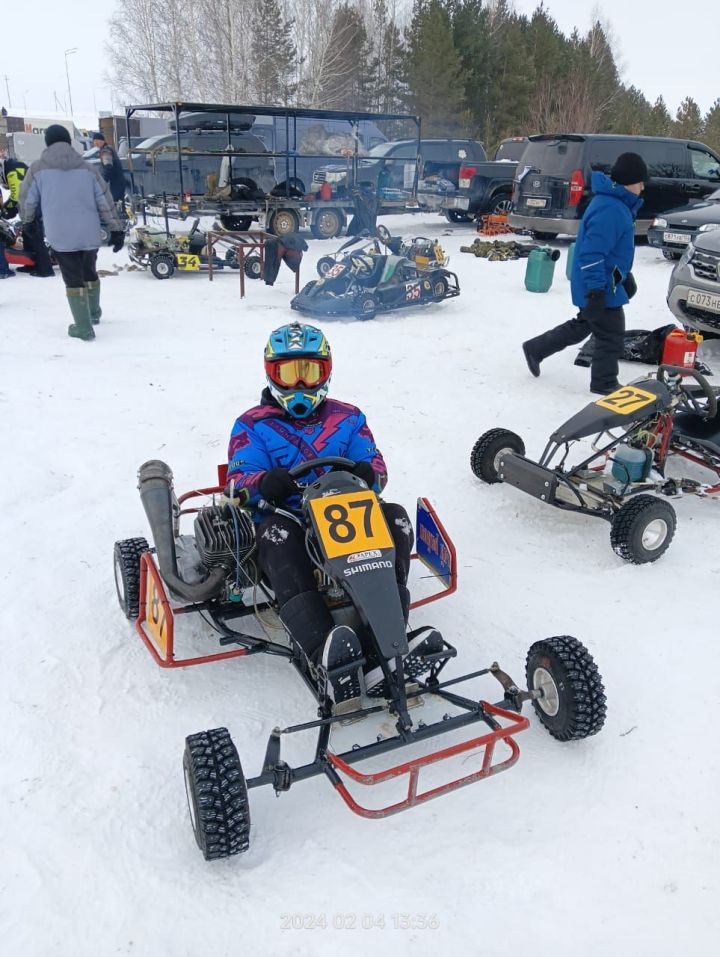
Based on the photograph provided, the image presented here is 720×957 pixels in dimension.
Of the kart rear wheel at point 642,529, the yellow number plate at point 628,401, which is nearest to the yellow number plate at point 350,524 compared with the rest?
the kart rear wheel at point 642,529

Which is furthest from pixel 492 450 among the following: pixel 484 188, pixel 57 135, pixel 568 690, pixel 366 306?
pixel 484 188

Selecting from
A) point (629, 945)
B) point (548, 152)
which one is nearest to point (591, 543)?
point (629, 945)

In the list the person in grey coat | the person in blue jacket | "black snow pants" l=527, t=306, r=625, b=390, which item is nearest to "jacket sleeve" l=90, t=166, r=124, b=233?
the person in grey coat

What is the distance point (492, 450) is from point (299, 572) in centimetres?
241

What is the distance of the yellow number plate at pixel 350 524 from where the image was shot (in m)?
2.94

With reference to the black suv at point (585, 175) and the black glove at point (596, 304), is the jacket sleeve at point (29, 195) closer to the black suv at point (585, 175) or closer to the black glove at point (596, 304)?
the black glove at point (596, 304)

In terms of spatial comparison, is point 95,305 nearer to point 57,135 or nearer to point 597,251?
point 57,135

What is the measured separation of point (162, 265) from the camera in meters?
12.0

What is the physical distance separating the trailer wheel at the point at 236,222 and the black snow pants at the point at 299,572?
1255cm

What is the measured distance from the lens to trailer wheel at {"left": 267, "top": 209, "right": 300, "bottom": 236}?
46.4 ft

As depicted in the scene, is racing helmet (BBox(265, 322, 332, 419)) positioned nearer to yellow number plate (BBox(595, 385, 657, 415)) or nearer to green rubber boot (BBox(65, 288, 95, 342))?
yellow number plate (BBox(595, 385, 657, 415))

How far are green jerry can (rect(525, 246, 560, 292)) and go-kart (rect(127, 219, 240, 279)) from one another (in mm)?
4871

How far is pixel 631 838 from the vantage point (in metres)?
2.63

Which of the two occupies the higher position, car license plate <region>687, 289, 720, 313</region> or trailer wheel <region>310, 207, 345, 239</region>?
car license plate <region>687, 289, 720, 313</region>
